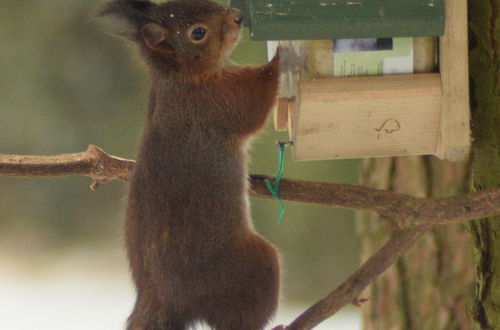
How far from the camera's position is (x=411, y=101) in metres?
1.51

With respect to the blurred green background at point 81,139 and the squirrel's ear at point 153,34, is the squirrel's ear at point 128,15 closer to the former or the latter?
the squirrel's ear at point 153,34

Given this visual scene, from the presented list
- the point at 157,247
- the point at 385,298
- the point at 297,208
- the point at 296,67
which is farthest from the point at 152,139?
the point at 297,208

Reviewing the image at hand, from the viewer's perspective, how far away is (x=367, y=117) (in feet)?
5.01

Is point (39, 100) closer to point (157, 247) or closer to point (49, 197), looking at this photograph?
point (49, 197)

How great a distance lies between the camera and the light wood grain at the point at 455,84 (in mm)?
1476

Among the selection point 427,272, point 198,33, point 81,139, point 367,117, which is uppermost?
point 198,33

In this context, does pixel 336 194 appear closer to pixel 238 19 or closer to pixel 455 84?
pixel 455 84

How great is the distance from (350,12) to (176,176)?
0.47m

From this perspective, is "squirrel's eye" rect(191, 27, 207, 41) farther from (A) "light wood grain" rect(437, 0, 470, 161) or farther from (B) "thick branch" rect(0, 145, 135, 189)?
(A) "light wood grain" rect(437, 0, 470, 161)

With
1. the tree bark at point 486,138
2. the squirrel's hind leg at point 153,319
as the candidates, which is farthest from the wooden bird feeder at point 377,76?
the squirrel's hind leg at point 153,319

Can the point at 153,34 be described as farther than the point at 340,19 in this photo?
Yes

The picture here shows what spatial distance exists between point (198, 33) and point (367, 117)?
42 cm

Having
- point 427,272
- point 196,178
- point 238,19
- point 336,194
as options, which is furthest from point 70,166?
point 427,272

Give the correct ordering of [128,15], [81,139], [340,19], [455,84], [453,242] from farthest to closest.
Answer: [81,139] → [453,242] → [128,15] → [455,84] → [340,19]
